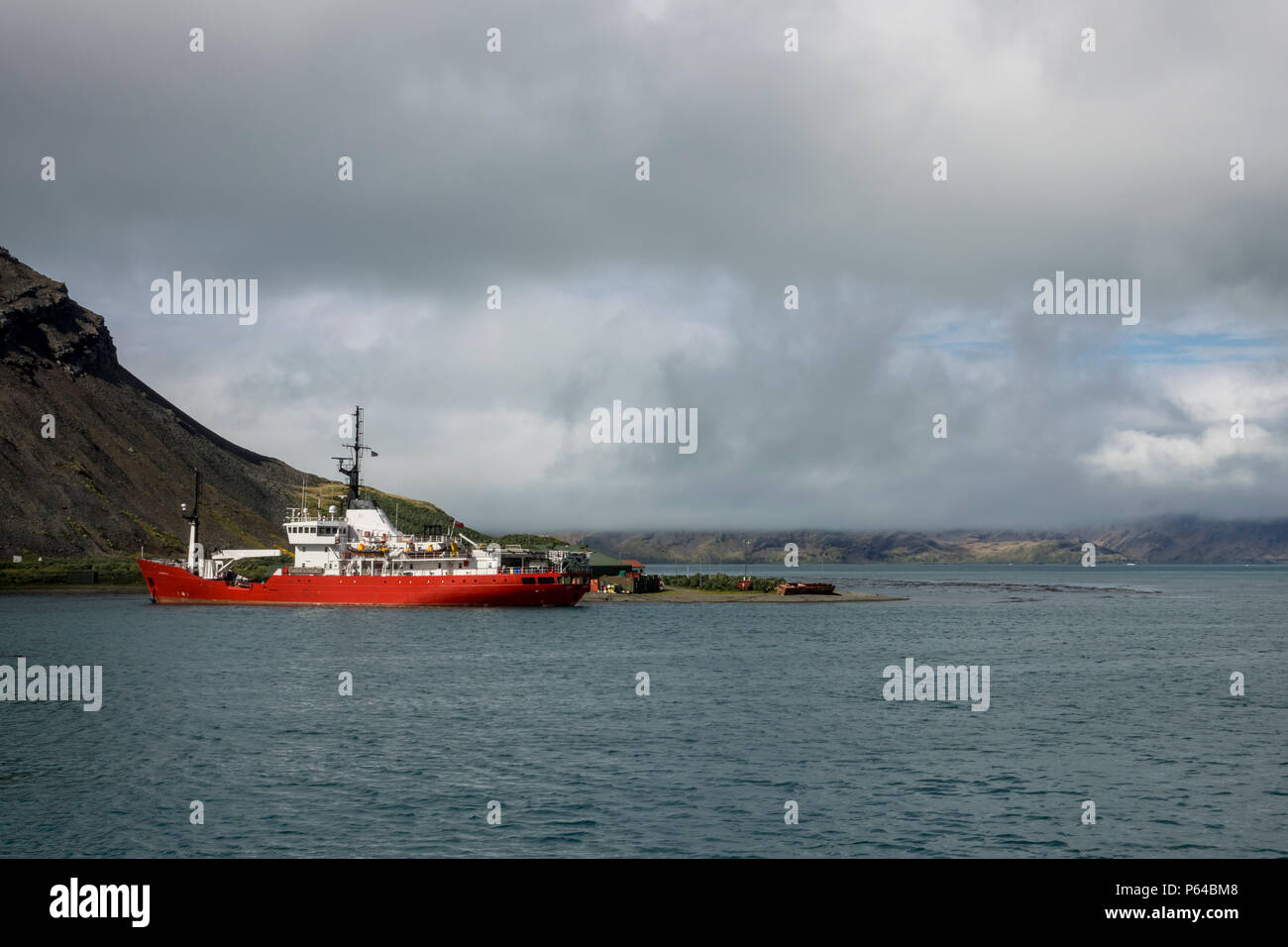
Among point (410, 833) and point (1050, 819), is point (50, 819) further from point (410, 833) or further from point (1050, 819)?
point (1050, 819)

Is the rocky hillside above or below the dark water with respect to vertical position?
above

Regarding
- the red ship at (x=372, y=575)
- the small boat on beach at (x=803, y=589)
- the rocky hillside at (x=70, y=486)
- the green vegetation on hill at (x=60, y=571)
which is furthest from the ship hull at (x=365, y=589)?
the rocky hillside at (x=70, y=486)

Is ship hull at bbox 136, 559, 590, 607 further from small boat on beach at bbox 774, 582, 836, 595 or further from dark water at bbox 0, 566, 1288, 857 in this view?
small boat on beach at bbox 774, 582, 836, 595

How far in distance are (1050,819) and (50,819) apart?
2688 centimetres

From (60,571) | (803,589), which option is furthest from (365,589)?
(803,589)

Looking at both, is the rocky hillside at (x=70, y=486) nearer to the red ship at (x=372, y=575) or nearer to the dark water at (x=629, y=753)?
the red ship at (x=372, y=575)

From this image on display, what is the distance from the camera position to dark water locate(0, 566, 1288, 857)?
24.6m

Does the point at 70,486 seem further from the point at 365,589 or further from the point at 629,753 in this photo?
the point at 629,753

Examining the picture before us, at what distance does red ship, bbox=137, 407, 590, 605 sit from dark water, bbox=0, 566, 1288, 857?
96.2 ft

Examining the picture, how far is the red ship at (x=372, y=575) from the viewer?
103m

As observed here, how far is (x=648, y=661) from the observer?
2483 inches

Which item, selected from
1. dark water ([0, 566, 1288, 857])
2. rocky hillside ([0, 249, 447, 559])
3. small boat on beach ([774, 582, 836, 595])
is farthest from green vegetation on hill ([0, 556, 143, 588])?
small boat on beach ([774, 582, 836, 595])

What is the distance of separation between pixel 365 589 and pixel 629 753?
74.9 m
